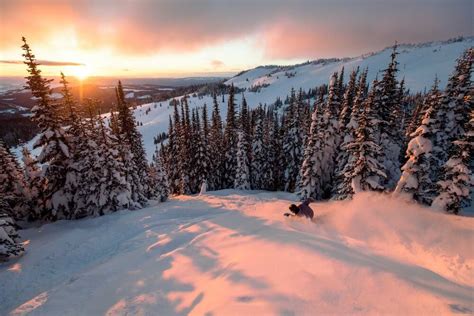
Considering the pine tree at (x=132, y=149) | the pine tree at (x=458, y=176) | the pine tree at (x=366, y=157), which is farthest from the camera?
the pine tree at (x=132, y=149)

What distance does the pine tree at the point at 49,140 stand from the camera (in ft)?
66.6

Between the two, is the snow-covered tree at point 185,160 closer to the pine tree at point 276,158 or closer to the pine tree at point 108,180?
the pine tree at point 276,158

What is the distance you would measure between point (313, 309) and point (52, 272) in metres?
13.8

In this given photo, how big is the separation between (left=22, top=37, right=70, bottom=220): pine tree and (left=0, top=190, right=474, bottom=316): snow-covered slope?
669 cm

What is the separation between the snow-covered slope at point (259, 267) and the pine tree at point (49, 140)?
22.0 ft

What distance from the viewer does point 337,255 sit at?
332 inches

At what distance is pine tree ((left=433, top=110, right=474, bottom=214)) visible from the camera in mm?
16109

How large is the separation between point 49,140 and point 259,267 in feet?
69.1

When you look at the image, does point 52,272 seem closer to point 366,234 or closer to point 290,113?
point 366,234

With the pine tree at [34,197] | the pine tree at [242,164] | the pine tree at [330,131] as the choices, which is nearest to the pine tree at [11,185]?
the pine tree at [34,197]

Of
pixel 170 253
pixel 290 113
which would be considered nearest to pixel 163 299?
pixel 170 253

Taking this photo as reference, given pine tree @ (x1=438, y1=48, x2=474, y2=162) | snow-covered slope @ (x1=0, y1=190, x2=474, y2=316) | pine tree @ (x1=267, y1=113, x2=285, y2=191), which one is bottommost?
pine tree @ (x1=267, y1=113, x2=285, y2=191)

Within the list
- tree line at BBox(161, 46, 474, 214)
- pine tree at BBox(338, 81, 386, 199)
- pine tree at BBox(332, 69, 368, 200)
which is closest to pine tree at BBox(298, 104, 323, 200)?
tree line at BBox(161, 46, 474, 214)

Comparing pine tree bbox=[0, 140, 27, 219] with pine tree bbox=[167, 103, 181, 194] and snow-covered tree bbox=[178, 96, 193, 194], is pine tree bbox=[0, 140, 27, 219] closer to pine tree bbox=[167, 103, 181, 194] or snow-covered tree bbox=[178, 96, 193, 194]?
snow-covered tree bbox=[178, 96, 193, 194]
